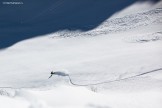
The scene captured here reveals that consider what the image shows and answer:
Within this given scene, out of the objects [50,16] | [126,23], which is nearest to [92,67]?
[126,23]

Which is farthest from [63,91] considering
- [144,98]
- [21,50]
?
[21,50]

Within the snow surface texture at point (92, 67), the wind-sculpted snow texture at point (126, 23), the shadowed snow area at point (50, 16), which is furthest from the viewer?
the shadowed snow area at point (50, 16)

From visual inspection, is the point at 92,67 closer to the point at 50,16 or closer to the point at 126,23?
the point at 126,23

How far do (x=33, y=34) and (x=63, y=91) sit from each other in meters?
1.90

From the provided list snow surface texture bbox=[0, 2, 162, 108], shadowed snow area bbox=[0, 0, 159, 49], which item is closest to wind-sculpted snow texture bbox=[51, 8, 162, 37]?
snow surface texture bbox=[0, 2, 162, 108]

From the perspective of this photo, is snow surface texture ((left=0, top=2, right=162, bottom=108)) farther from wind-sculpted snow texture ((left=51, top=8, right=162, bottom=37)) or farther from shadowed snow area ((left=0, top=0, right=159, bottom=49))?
shadowed snow area ((left=0, top=0, right=159, bottom=49))

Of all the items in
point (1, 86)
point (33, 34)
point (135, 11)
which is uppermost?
point (135, 11)

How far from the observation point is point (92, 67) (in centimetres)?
500

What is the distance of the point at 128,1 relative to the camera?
5.96 meters

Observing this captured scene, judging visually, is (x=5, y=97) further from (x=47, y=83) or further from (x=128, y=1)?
(x=128, y=1)

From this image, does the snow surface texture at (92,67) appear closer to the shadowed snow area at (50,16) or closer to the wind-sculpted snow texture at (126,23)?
the wind-sculpted snow texture at (126,23)

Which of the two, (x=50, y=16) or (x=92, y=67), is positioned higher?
(x=50, y=16)

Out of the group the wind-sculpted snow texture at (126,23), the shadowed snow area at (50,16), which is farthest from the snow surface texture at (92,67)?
the shadowed snow area at (50,16)

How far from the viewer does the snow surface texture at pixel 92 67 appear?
13.4ft
